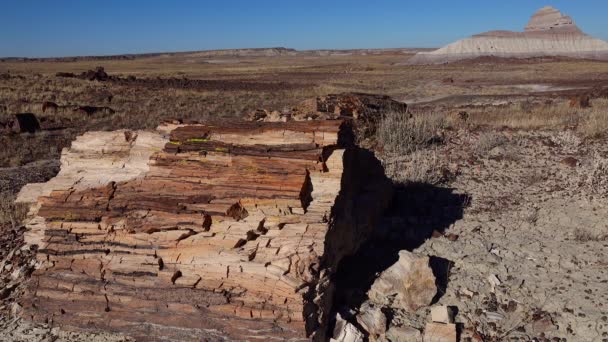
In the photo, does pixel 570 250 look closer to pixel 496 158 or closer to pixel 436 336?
pixel 436 336

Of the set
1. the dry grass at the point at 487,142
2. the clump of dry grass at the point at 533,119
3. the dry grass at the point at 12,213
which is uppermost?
the clump of dry grass at the point at 533,119

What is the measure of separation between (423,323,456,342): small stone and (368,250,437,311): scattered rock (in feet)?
1.13

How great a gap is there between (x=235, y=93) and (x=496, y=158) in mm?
24107

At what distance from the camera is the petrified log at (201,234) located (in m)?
3.77

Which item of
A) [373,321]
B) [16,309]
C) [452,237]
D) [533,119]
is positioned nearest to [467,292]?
[373,321]

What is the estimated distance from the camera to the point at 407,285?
4.35 m

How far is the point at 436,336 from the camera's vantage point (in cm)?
393

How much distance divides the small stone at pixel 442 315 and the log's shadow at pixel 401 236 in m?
0.31

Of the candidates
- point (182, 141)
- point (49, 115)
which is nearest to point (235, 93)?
point (49, 115)

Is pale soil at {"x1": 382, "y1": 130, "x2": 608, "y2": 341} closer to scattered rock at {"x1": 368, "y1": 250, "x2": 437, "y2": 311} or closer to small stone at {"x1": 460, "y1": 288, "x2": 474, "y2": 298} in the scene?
small stone at {"x1": 460, "y1": 288, "x2": 474, "y2": 298}

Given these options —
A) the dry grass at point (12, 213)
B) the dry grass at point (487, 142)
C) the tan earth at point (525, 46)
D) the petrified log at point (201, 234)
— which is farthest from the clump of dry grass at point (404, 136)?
the tan earth at point (525, 46)

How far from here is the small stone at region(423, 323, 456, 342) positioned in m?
3.91

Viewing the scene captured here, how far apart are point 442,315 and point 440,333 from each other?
185 millimetres

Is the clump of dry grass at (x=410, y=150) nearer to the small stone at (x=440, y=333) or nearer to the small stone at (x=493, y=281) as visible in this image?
the small stone at (x=493, y=281)
